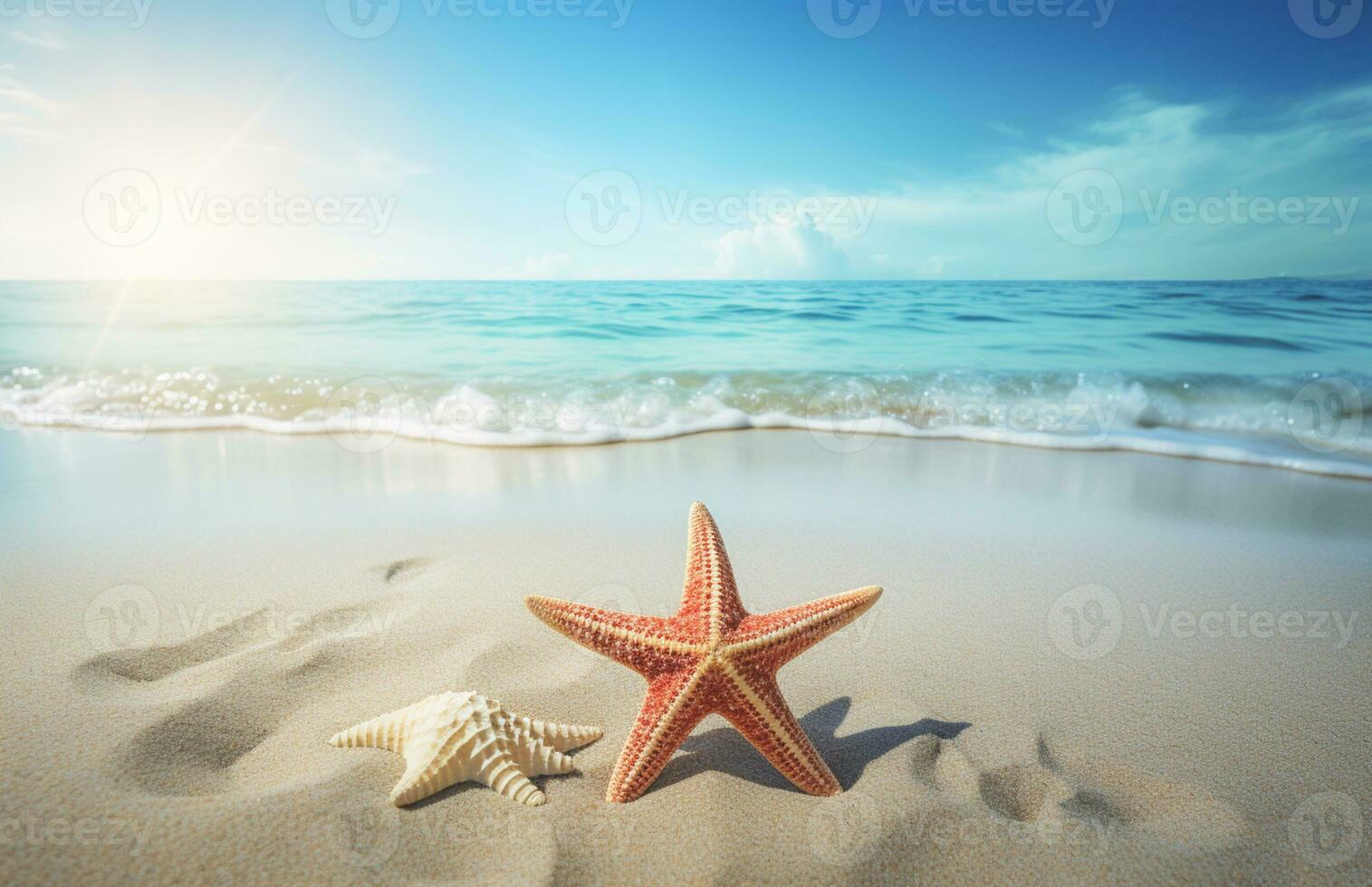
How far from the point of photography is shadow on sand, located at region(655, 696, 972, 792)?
8.23ft

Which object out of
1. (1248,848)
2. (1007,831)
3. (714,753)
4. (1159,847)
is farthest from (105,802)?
(1248,848)

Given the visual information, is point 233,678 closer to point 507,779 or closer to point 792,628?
point 507,779

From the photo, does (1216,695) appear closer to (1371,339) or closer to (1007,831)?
(1007,831)

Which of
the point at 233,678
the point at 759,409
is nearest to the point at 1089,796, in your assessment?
the point at 233,678

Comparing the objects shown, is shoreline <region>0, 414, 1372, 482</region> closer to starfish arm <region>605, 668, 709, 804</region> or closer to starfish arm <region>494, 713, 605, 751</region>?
starfish arm <region>494, 713, 605, 751</region>

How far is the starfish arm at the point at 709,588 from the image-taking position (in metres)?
2.36

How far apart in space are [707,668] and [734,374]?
8.47 meters

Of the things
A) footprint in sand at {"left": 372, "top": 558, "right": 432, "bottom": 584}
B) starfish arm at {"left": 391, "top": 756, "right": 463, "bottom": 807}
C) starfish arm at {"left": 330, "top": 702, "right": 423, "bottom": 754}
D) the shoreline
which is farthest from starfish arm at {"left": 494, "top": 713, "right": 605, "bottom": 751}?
the shoreline

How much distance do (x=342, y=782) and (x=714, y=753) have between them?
1.29 metres

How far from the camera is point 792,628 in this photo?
2.35 m

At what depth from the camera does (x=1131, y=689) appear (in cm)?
313

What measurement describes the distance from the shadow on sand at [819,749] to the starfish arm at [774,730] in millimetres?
123

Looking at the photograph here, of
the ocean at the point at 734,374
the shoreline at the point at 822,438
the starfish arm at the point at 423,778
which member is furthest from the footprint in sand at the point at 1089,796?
the ocean at the point at 734,374

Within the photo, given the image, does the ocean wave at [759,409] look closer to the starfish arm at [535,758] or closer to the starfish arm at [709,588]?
the starfish arm at [709,588]
